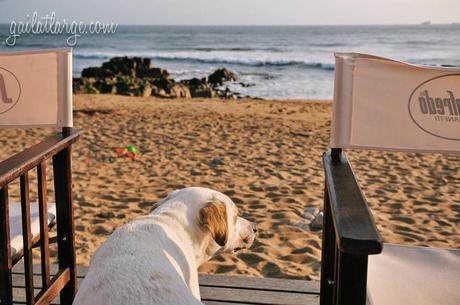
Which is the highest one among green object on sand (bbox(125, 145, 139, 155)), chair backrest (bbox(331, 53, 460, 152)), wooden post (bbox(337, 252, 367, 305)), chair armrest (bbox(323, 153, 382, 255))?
chair backrest (bbox(331, 53, 460, 152))

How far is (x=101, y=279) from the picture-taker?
1656mm

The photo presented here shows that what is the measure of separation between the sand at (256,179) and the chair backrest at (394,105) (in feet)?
5.92

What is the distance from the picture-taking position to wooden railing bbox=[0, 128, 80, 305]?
2012mm

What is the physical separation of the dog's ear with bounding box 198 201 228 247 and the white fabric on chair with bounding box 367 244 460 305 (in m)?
0.64

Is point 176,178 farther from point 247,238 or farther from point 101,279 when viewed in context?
point 101,279

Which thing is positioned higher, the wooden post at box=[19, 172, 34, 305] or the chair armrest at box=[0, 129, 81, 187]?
the chair armrest at box=[0, 129, 81, 187]

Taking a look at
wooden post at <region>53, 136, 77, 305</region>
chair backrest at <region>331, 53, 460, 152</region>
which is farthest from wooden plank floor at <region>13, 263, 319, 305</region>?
chair backrest at <region>331, 53, 460, 152</region>

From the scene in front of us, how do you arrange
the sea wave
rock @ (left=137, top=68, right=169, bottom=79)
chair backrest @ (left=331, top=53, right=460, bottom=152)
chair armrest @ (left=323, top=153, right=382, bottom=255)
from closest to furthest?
chair armrest @ (left=323, top=153, right=382, bottom=255) → chair backrest @ (left=331, top=53, right=460, bottom=152) → rock @ (left=137, top=68, right=169, bottom=79) → the sea wave

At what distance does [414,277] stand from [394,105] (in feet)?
2.31

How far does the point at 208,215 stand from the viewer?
2.28 metres

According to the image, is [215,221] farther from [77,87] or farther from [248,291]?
[77,87]

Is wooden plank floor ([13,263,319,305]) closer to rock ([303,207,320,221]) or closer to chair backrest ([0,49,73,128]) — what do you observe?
chair backrest ([0,49,73,128])

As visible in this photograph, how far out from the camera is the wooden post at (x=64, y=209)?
8.42 ft

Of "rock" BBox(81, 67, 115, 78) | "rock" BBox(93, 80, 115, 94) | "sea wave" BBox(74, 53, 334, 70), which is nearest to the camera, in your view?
"rock" BBox(93, 80, 115, 94)
